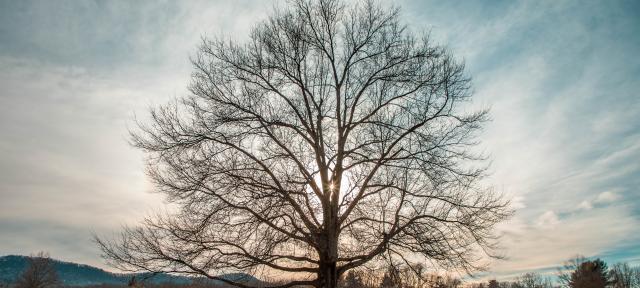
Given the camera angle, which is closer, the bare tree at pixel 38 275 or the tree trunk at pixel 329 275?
the tree trunk at pixel 329 275

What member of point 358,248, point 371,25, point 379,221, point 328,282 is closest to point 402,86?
point 371,25

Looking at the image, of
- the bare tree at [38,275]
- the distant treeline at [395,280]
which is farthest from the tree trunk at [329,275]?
the bare tree at [38,275]

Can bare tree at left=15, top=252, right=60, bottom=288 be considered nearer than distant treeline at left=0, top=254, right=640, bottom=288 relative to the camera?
No

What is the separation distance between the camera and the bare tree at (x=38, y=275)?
44.8 metres

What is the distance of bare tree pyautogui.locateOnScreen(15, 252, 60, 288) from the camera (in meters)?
44.8

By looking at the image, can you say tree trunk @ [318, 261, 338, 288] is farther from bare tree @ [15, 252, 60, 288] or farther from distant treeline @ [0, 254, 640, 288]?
bare tree @ [15, 252, 60, 288]

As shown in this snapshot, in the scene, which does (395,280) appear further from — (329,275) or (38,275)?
(38,275)

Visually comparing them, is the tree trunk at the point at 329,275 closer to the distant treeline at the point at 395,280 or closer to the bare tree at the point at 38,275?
the distant treeline at the point at 395,280

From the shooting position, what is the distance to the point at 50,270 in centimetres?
4659

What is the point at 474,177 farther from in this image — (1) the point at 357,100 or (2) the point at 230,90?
(2) the point at 230,90

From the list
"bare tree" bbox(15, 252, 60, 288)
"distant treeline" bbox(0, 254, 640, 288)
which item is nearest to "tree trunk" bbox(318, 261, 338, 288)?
"distant treeline" bbox(0, 254, 640, 288)

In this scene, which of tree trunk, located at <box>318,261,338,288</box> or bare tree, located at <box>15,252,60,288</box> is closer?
tree trunk, located at <box>318,261,338,288</box>

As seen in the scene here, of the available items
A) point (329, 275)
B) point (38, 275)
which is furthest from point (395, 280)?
point (38, 275)

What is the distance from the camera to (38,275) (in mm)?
45500
